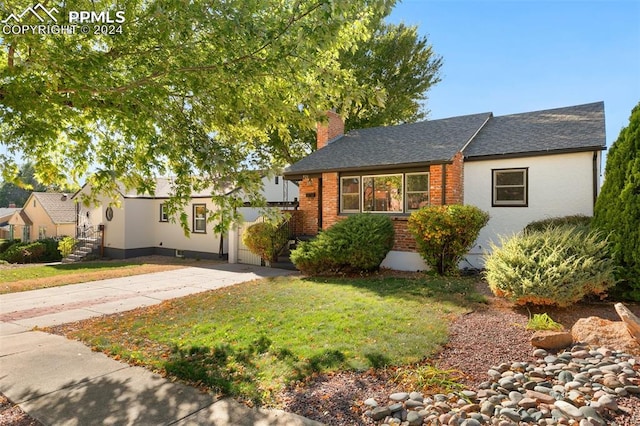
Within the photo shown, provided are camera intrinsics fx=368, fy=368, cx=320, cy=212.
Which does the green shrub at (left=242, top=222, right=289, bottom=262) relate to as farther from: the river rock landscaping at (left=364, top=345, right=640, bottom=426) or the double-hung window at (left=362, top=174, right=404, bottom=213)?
the river rock landscaping at (left=364, top=345, right=640, bottom=426)

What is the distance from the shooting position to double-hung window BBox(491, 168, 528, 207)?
10.9 m

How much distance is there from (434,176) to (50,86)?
9623 millimetres

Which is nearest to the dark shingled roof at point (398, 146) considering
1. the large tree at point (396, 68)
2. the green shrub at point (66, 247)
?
the large tree at point (396, 68)

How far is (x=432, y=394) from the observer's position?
3.61 metres

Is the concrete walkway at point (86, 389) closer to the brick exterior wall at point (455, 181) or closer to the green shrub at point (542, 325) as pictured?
the green shrub at point (542, 325)

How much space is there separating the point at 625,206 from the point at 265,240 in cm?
1014

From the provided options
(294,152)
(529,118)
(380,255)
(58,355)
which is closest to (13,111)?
(58,355)

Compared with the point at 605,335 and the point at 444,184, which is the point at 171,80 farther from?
the point at 444,184

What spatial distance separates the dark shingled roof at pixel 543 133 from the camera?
33.9ft

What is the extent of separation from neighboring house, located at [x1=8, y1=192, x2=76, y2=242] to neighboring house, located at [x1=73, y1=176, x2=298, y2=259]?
10582mm

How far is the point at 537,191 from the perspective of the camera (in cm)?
1064

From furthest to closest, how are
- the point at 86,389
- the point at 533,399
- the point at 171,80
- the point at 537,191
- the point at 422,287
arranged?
the point at 537,191
the point at 422,287
the point at 171,80
the point at 86,389
the point at 533,399

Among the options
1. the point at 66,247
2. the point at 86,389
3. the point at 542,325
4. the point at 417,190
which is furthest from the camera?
the point at 66,247

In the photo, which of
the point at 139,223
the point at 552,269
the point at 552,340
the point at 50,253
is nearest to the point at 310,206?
the point at 552,269
